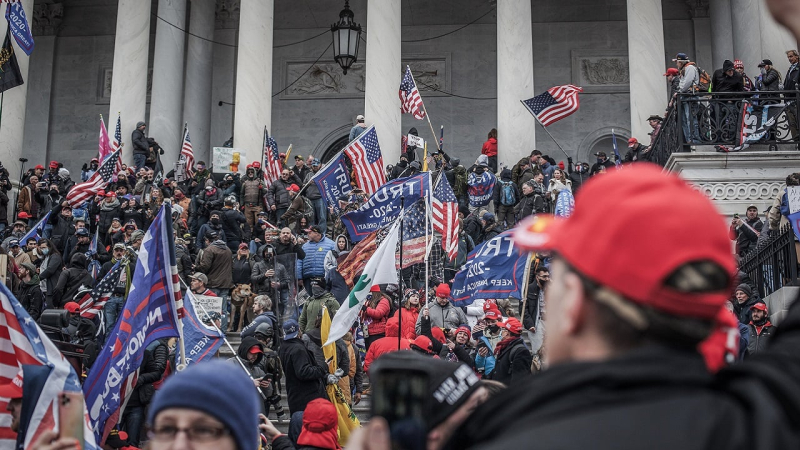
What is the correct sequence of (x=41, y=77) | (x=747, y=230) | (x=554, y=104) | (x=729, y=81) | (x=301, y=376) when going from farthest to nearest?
(x=41, y=77)
(x=554, y=104)
(x=729, y=81)
(x=747, y=230)
(x=301, y=376)

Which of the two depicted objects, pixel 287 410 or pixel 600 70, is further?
pixel 600 70

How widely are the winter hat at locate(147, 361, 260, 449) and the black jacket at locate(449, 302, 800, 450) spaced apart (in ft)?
3.40

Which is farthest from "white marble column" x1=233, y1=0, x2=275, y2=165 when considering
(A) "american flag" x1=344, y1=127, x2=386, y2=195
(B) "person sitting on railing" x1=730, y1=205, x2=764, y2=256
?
(B) "person sitting on railing" x1=730, y1=205, x2=764, y2=256

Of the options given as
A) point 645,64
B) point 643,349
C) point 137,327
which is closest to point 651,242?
point 643,349

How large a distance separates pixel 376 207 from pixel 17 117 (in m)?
15.4

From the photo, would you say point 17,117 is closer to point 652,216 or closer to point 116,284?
point 116,284

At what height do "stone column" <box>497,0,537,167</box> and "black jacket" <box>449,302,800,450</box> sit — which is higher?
"stone column" <box>497,0,537,167</box>

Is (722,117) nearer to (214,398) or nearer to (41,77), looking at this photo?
(214,398)

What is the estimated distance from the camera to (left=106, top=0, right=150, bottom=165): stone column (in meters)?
26.5

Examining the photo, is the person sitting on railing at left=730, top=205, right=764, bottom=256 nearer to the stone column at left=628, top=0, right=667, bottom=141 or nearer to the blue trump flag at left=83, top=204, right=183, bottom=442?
the stone column at left=628, top=0, right=667, bottom=141

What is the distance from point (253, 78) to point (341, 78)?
25.1ft

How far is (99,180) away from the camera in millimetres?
20828

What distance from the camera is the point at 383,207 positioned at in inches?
566

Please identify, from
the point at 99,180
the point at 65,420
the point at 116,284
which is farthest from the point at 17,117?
the point at 65,420
